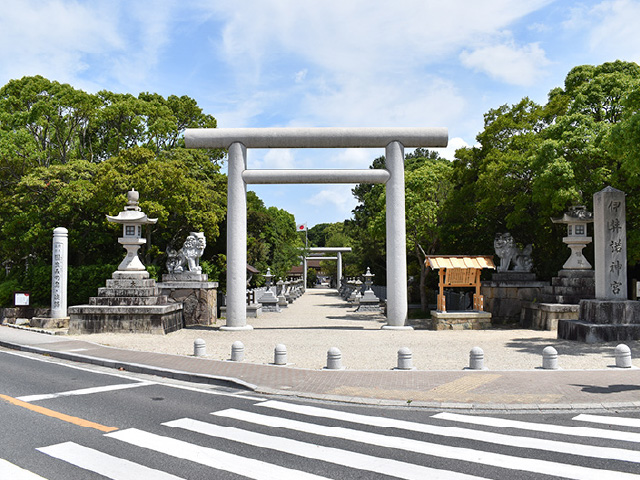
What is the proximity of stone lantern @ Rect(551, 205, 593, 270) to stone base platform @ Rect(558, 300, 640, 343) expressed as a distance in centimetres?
435

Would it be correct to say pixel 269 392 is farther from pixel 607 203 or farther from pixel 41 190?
pixel 41 190

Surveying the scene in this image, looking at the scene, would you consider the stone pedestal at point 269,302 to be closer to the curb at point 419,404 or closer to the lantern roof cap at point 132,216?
the lantern roof cap at point 132,216

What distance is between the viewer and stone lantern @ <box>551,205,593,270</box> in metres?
19.5

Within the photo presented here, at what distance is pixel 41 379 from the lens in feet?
34.9

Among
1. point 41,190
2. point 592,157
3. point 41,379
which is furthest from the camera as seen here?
point 41,190

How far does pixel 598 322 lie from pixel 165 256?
20763 millimetres

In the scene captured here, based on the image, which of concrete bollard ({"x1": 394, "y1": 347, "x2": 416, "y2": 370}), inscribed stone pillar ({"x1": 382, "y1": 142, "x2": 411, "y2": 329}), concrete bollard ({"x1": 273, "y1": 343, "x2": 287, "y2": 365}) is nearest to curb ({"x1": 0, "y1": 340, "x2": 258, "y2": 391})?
concrete bollard ({"x1": 273, "y1": 343, "x2": 287, "y2": 365})

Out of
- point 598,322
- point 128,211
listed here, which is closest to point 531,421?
point 598,322

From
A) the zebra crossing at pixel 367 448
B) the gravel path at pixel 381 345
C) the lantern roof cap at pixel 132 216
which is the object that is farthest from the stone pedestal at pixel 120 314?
the zebra crossing at pixel 367 448

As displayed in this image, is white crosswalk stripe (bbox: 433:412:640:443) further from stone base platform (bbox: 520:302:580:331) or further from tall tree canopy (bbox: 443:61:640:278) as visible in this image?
stone base platform (bbox: 520:302:580:331)

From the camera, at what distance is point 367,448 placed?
20.7 feet

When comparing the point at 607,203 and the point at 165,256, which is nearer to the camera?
the point at 607,203

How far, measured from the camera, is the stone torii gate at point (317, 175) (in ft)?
62.8

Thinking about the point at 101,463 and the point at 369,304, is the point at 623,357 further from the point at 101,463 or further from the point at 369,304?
the point at 369,304
